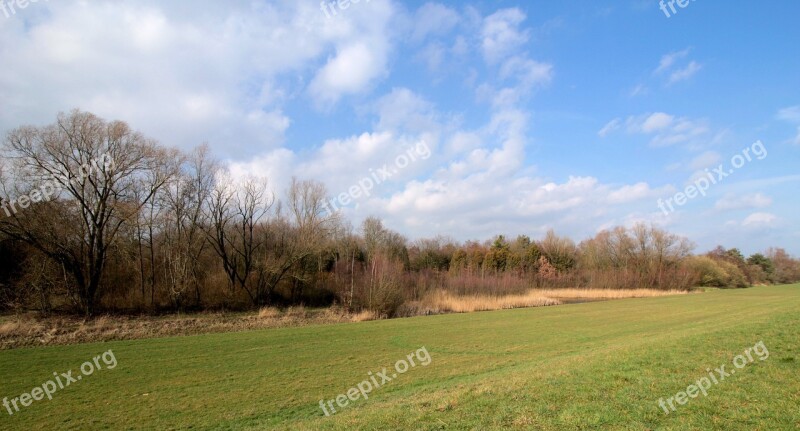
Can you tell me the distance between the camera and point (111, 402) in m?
10.4

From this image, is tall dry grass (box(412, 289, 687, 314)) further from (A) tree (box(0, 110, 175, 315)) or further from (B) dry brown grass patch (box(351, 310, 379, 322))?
(A) tree (box(0, 110, 175, 315))

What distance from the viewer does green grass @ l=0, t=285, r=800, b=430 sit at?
6488 millimetres

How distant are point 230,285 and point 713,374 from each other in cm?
4049

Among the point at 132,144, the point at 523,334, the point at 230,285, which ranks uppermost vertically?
the point at 132,144

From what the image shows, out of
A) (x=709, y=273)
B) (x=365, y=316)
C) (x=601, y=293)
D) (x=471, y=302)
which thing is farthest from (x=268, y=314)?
(x=709, y=273)

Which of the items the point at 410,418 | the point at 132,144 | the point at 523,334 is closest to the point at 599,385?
the point at 410,418

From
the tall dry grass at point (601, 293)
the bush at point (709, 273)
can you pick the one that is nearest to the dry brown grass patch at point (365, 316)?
the tall dry grass at point (601, 293)

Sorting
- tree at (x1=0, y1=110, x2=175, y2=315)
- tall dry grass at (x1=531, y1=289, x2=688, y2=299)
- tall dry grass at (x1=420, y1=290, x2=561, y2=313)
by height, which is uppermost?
tree at (x1=0, y1=110, x2=175, y2=315)

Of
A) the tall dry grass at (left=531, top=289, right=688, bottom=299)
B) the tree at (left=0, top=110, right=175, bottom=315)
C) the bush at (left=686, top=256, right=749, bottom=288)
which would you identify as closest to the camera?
the tree at (left=0, top=110, right=175, bottom=315)

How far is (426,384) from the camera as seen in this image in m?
11.6

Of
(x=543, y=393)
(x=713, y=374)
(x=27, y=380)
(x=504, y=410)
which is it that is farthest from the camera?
(x=27, y=380)

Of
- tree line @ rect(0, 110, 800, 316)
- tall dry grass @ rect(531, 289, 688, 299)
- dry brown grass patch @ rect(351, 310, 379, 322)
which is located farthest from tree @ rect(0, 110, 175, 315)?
tall dry grass @ rect(531, 289, 688, 299)

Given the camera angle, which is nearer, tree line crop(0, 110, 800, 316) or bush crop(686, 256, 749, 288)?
tree line crop(0, 110, 800, 316)

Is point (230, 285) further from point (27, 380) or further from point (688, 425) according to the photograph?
point (688, 425)
